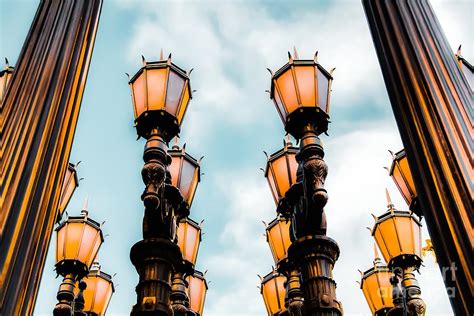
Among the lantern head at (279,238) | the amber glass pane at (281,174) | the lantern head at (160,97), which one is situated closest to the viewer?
the lantern head at (160,97)

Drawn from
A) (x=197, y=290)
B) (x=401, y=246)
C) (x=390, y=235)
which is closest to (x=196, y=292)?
(x=197, y=290)

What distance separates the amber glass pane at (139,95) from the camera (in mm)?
5867

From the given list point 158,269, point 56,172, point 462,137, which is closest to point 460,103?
point 462,137

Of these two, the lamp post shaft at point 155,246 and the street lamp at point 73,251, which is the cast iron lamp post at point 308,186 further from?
the street lamp at point 73,251

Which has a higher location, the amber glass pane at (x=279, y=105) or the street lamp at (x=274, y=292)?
the amber glass pane at (x=279, y=105)

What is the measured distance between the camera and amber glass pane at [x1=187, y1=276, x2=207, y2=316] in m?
7.96

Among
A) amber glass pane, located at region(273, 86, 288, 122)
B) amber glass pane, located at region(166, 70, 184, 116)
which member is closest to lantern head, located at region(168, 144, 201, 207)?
amber glass pane, located at region(166, 70, 184, 116)

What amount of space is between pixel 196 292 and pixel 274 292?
1.01m

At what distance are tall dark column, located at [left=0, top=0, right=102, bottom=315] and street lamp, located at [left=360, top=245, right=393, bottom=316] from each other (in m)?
5.12

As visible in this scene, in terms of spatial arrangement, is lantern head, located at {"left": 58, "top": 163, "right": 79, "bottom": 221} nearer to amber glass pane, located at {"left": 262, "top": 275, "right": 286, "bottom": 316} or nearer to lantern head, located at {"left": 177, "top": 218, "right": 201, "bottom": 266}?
lantern head, located at {"left": 177, "top": 218, "right": 201, "bottom": 266}

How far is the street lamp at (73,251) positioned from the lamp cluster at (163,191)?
3.15ft

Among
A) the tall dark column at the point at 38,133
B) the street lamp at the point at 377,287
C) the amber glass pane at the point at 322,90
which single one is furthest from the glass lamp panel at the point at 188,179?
the street lamp at the point at 377,287

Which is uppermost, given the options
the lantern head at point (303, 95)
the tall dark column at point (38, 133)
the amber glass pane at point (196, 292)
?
the lantern head at point (303, 95)

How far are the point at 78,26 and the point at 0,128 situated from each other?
1.11m
